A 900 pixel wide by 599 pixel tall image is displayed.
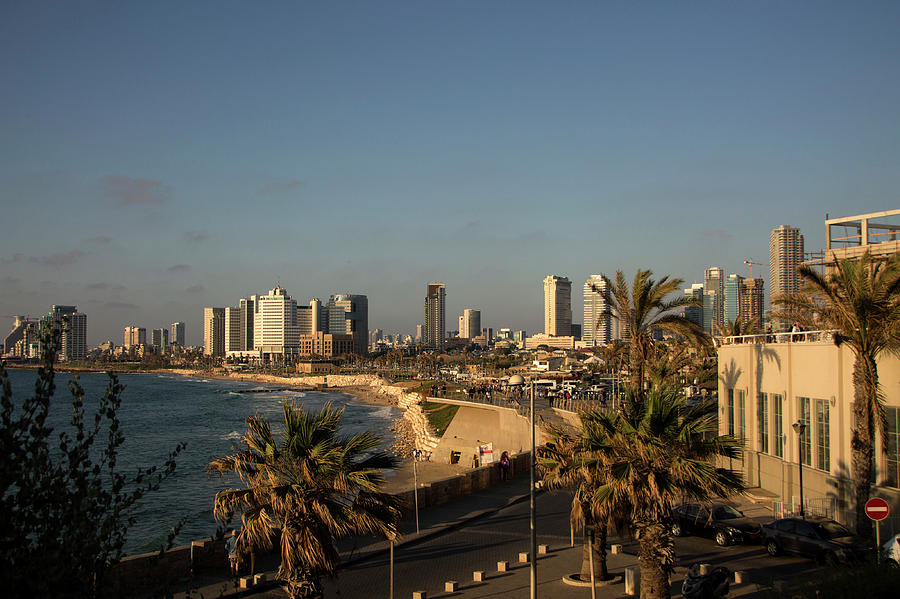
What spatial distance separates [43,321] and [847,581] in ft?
34.4

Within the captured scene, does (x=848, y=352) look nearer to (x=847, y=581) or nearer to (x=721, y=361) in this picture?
(x=721, y=361)

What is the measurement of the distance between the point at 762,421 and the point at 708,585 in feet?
41.3

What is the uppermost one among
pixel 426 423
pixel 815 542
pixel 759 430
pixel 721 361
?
pixel 721 361

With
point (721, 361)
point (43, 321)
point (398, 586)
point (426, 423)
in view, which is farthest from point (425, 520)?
point (426, 423)

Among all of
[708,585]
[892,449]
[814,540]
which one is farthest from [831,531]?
[708,585]

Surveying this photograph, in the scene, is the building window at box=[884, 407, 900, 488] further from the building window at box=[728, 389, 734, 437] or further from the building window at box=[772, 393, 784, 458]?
the building window at box=[728, 389, 734, 437]

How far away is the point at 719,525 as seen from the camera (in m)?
18.8

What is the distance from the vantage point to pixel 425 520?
827 inches

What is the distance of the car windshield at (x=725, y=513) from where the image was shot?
19.3 metres

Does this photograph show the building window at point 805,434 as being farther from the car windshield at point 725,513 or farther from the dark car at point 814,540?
the dark car at point 814,540

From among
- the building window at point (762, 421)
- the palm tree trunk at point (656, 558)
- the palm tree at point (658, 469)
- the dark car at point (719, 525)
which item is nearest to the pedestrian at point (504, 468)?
the dark car at point (719, 525)

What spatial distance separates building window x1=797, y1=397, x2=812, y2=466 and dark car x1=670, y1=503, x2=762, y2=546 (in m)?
3.59

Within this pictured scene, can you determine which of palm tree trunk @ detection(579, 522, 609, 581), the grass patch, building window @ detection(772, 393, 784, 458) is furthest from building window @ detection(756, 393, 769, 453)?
the grass patch

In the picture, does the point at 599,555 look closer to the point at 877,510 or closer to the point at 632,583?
the point at 632,583
